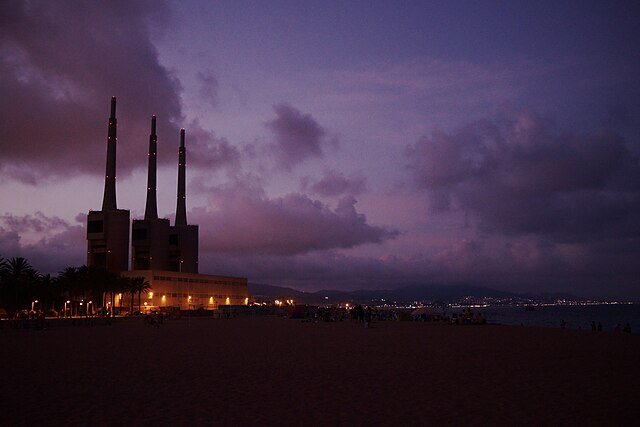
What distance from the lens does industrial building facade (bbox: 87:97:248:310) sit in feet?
383

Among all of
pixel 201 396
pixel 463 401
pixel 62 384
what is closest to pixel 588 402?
pixel 463 401

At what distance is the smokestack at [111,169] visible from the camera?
117375 mm

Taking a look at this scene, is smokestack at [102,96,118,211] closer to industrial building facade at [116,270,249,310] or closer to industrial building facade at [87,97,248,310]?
industrial building facade at [87,97,248,310]

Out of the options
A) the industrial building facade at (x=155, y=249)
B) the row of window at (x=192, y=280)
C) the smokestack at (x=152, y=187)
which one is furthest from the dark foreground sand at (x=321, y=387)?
the smokestack at (x=152, y=187)

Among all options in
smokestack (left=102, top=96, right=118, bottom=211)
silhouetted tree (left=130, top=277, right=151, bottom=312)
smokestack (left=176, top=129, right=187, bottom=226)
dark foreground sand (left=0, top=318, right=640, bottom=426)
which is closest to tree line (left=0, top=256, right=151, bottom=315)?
silhouetted tree (left=130, top=277, right=151, bottom=312)

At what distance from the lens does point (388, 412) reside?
36.9ft

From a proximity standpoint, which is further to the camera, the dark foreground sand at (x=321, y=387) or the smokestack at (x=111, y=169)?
the smokestack at (x=111, y=169)

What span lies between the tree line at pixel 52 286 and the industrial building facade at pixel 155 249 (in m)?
6.25

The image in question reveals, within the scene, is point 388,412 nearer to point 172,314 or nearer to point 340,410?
point 340,410

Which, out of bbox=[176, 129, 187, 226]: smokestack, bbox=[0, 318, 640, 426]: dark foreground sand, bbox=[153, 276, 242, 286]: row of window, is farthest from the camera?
bbox=[176, 129, 187, 226]: smokestack

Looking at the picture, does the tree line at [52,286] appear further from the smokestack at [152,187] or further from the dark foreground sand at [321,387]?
the dark foreground sand at [321,387]

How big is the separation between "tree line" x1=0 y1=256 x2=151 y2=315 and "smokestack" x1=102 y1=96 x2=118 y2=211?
64.6 ft

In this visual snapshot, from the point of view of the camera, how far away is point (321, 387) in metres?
14.4

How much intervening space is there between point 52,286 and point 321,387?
77.4m
